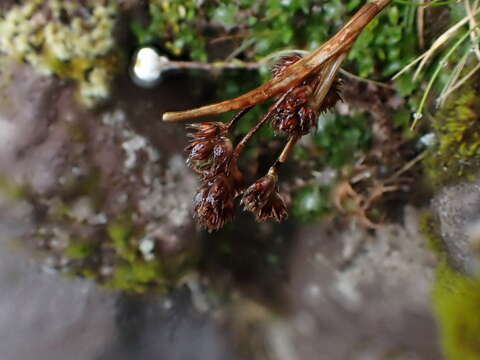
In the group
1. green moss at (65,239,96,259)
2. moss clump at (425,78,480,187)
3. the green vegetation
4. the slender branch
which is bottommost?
green moss at (65,239,96,259)

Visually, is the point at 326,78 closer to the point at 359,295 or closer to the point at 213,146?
the point at 213,146

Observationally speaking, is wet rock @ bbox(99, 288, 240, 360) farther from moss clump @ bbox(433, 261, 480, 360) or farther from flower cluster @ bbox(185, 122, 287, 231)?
flower cluster @ bbox(185, 122, 287, 231)

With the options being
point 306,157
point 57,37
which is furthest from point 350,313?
point 57,37

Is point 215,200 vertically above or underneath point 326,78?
underneath

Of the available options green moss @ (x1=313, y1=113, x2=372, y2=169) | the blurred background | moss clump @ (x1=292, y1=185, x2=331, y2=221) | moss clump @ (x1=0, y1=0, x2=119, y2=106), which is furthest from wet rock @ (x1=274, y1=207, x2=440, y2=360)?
A: moss clump @ (x1=0, y1=0, x2=119, y2=106)

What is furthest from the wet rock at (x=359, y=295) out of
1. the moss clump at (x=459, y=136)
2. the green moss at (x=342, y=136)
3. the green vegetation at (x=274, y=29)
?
the green vegetation at (x=274, y=29)

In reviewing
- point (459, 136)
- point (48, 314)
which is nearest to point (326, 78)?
point (459, 136)
